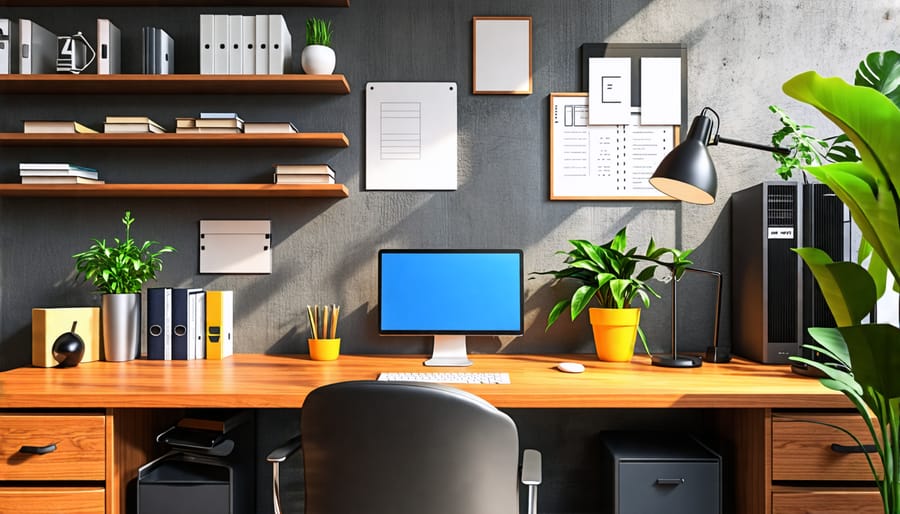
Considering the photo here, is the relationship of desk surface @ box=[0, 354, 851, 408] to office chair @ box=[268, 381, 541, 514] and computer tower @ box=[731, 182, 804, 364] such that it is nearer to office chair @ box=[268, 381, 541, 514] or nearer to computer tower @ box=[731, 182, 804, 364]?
computer tower @ box=[731, 182, 804, 364]

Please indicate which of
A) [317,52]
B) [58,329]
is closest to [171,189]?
[58,329]

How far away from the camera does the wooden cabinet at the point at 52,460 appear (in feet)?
5.49

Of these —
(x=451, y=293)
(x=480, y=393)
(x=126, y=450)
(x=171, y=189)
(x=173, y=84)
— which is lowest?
(x=126, y=450)

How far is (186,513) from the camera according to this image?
182cm

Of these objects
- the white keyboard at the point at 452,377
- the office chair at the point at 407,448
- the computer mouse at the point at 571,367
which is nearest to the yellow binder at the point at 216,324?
the white keyboard at the point at 452,377

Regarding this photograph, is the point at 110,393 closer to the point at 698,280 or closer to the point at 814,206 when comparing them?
the point at 698,280

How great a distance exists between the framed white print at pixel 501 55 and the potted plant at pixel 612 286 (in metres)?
0.69

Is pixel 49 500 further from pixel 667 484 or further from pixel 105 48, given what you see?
pixel 667 484

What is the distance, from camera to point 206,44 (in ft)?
7.41

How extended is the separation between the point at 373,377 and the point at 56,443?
2.93ft

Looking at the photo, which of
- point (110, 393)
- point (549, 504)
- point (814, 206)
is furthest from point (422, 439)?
point (814, 206)

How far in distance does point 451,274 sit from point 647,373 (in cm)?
74

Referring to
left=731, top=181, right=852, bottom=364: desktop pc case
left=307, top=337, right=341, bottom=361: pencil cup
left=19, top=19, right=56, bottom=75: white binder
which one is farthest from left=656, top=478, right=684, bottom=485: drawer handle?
left=19, top=19, right=56, bottom=75: white binder

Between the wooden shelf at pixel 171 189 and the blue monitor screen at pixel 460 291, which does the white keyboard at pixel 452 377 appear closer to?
the blue monitor screen at pixel 460 291
